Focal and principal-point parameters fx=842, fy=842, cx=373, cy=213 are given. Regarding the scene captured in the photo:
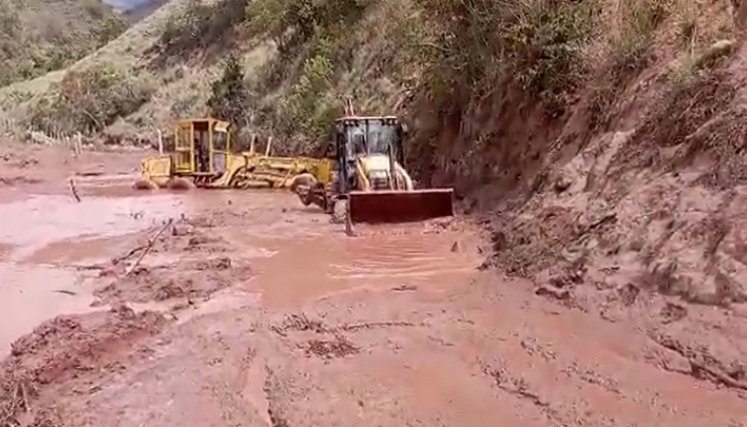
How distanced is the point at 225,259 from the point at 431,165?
763 cm

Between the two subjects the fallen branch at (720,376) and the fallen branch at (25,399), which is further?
the fallen branch at (25,399)

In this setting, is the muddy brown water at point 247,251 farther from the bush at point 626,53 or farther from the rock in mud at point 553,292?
the bush at point 626,53

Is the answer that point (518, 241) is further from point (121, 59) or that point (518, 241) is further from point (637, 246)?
A: point (121, 59)

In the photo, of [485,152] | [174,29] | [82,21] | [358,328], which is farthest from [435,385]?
[82,21]

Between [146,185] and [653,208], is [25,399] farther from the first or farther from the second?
[146,185]

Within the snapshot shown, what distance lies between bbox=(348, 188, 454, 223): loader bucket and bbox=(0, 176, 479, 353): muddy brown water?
27 centimetres

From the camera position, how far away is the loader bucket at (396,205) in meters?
14.5

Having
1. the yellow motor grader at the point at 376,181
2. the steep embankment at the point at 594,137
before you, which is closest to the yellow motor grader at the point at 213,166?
the steep embankment at the point at 594,137

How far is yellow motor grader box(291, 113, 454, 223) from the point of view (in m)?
14.6

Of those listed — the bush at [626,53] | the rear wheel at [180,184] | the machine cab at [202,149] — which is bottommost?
the rear wheel at [180,184]

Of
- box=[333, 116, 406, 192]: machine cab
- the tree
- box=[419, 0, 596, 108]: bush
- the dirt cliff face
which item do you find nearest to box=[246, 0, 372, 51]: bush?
the tree

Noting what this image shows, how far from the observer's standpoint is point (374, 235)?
1411 centimetres

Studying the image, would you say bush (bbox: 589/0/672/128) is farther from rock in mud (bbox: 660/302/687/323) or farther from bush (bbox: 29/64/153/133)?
bush (bbox: 29/64/153/133)

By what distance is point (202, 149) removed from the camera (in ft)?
84.0
